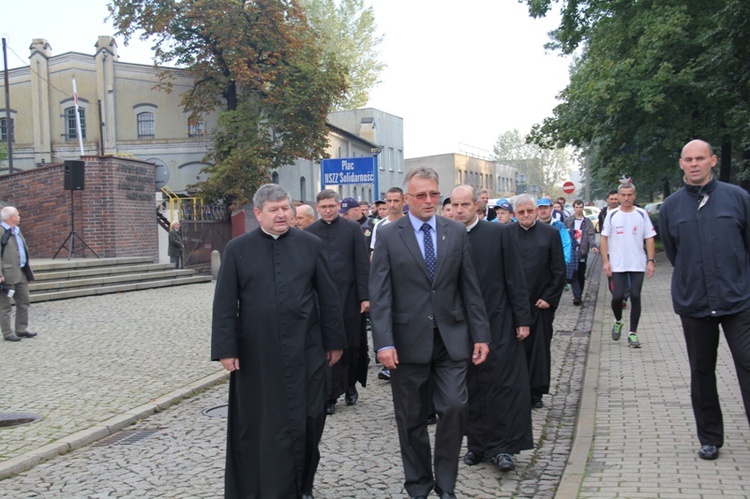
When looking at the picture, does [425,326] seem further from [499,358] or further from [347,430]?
[347,430]

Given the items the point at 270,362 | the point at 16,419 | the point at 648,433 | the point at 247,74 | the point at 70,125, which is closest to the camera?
the point at 270,362

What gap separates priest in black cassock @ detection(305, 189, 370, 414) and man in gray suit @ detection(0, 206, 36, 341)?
6809 mm

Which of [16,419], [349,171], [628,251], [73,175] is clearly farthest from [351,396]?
[73,175]

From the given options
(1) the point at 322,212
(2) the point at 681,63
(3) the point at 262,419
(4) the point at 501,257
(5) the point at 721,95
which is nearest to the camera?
(3) the point at 262,419

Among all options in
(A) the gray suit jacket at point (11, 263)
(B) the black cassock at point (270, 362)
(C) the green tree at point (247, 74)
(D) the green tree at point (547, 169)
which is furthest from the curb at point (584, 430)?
(D) the green tree at point (547, 169)

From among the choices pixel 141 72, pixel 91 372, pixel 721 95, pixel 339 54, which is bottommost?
pixel 91 372

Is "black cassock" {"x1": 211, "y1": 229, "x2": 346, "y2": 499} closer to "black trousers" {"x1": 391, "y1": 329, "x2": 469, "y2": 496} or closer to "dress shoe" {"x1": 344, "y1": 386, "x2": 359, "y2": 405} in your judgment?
"black trousers" {"x1": 391, "y1": 329, "x2": 469, "y2": 496}

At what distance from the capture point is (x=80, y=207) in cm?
2347

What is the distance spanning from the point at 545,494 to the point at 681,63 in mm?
20884

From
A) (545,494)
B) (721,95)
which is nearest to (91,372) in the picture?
(545,494)

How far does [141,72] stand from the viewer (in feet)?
128

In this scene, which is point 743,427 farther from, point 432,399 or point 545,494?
point 432,399

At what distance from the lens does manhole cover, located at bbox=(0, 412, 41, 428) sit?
290 inches

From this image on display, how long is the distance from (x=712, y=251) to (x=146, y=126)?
122 ft
